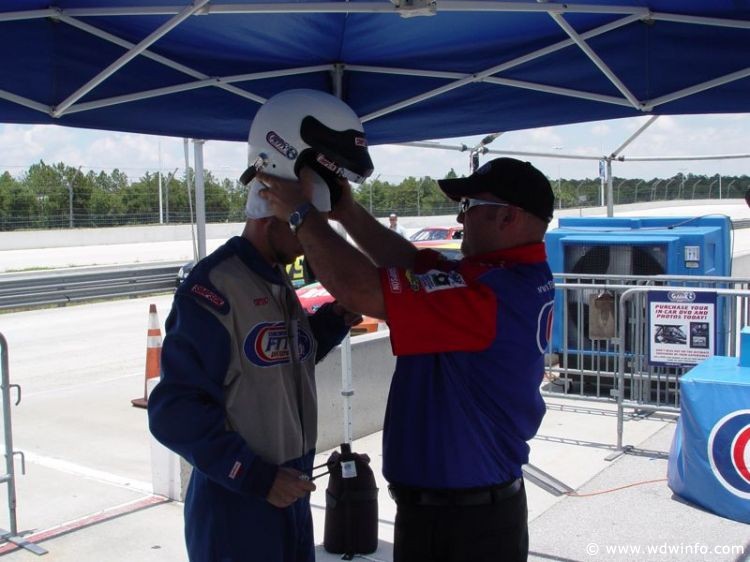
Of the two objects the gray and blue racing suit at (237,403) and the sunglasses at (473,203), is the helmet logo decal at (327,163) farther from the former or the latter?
the sunglasses at (473,203)

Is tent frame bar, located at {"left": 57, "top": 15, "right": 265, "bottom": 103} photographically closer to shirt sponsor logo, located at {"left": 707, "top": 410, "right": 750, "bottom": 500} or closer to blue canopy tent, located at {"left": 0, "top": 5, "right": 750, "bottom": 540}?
blue canopy tent, located at {"left": 0, "top": 5, "right": 750, "bottom": 540}

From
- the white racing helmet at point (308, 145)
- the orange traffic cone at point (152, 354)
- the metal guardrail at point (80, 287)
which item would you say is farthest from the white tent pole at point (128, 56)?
the metal guardrail at point (80, 287)

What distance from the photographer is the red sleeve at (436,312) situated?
2.26m

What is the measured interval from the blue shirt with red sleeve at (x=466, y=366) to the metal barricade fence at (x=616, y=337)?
481 cm

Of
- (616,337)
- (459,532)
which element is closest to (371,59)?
(459,532)

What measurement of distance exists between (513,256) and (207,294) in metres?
0.96

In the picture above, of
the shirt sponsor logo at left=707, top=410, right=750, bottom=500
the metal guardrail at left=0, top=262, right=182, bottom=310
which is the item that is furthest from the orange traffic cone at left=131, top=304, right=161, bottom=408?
the metal guardrail at left=0, top=262, right=182, bottom=310

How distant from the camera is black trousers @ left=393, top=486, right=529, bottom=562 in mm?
2504

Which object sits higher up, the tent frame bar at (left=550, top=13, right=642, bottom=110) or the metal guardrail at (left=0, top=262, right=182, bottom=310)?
the tent frame bar at (left=550, top=13, right=642, bottom=110)

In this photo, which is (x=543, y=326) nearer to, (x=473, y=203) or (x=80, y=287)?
(x=473, y=203)

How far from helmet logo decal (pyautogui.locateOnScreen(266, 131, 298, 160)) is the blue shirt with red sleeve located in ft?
1.41

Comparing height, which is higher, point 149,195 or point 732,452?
point 149,195

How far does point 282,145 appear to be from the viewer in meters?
2.30

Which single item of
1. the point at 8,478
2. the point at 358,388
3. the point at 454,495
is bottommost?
the point at 8,478
